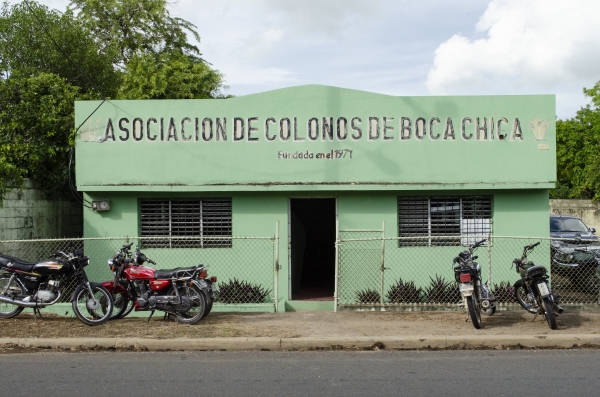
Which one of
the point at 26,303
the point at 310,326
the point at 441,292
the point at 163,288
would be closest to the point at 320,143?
the point at 441,292

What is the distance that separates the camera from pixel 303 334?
9078 mm

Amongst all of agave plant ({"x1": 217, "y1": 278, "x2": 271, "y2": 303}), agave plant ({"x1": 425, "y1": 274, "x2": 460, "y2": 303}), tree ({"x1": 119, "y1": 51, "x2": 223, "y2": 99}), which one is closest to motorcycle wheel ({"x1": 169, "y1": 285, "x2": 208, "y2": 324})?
agave plant ({"x1": 217, "y1": 278, "x2": 271, "y2": 303})

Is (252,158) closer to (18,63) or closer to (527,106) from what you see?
(527,106)

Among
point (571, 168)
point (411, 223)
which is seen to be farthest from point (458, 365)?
point (571, 168)

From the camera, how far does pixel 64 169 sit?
14.6 meters

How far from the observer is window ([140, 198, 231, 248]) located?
1302 centimetres

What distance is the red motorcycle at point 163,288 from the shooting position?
972 centimetres

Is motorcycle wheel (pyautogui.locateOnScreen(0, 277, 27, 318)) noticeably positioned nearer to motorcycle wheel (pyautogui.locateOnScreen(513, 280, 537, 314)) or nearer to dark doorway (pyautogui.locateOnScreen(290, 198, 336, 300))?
dark doorway (pyautogui.locateOnScreen(290, 198, 336, 300))

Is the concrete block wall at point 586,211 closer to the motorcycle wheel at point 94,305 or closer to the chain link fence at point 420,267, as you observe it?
the chain link fence at point 420,267

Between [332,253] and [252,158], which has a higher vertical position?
[252,158]

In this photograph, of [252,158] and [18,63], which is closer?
[252,158]

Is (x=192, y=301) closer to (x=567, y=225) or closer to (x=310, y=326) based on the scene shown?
(x=310, y=326)

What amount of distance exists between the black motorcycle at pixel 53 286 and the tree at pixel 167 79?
19.3 metres

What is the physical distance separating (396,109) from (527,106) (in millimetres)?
2474
